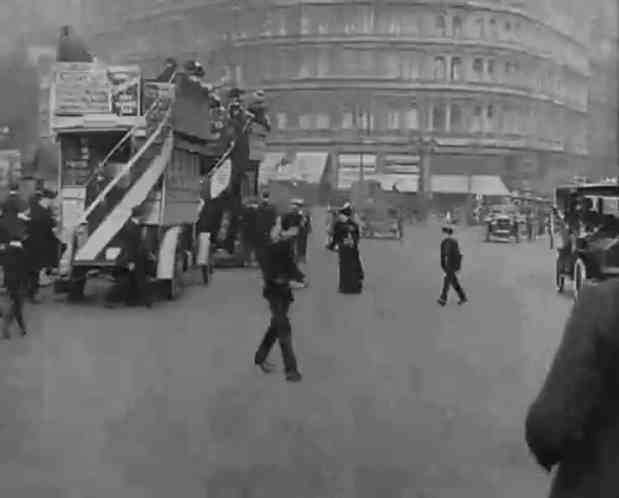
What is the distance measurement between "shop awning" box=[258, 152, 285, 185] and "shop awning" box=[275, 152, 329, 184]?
0.19 ft

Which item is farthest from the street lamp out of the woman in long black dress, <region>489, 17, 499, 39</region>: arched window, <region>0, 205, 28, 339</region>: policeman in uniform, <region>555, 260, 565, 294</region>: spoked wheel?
<region>0, 205, 28, 339</region>: policeman in uniform

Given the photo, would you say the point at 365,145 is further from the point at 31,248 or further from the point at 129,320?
the point at 31,248

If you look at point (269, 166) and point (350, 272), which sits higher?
point (269, 166)

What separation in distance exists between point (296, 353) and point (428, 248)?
109 centimetres

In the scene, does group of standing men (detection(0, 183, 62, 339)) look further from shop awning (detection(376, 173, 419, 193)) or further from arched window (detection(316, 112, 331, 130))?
shop awning (detection(376, 173, 419, 193))

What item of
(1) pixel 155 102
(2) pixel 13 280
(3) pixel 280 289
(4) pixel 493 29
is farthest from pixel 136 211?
(4) pixel 493 29

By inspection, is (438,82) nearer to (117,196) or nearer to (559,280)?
(559,280)

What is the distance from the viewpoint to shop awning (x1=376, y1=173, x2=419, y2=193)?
347 cm

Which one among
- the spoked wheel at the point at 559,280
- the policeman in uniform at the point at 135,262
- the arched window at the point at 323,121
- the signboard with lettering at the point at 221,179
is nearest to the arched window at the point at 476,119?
the arched window at the point at 323,121

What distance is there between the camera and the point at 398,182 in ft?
11.7

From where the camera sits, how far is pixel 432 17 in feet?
12.3

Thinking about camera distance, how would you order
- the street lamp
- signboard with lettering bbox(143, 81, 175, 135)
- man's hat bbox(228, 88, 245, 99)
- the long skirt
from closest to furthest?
the street lamp < man's hat bbox(228, 88, 245, 99) < the long skirt < signboard with lettering bbox(143, 81, 175, 135)

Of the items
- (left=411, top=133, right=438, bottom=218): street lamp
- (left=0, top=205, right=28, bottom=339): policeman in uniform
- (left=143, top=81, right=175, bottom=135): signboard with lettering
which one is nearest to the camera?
(left=411, top=133, right=438, bottom=218): street lamp

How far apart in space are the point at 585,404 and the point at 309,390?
2.81 m
